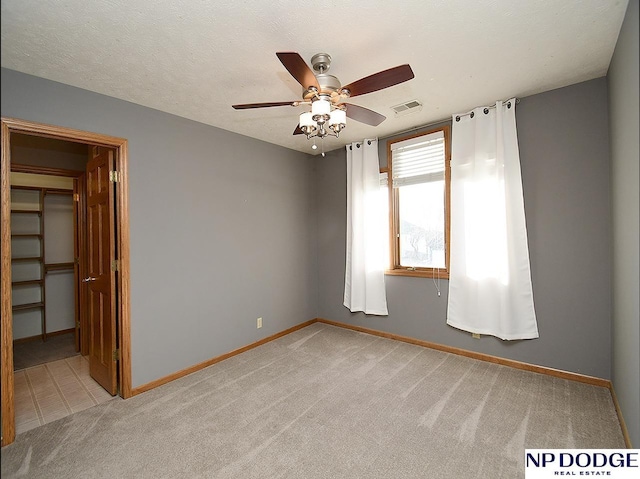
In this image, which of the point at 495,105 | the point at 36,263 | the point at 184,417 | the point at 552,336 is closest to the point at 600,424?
the point at 552,336

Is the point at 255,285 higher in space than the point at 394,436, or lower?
higher

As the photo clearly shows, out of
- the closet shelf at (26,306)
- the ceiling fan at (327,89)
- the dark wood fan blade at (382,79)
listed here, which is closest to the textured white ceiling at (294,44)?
the ceiling fan at (327,89)

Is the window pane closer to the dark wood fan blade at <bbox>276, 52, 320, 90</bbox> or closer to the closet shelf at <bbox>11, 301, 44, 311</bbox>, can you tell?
the dark wood fan blade at <bbox>276, 52, 320, 90</bbox>

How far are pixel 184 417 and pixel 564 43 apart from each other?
376 centimetres

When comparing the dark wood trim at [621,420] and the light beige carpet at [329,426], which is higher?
the dark wood trim at [621,420]

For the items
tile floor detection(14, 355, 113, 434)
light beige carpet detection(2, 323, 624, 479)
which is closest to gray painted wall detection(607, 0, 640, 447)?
light beige carpet detection(2, 323, 624, 479)

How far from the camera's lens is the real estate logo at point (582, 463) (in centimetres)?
179

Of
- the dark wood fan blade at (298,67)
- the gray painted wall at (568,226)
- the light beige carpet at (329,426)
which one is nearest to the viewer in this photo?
the dark wood fan blade at (298,67)

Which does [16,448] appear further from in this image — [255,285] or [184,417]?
[255,285]

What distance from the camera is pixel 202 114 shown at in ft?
10.2

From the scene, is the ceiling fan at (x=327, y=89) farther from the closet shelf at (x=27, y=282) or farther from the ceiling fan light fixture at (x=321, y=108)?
the closet shelf at (x=27, y=282)

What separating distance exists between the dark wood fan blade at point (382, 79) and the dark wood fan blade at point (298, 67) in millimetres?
262

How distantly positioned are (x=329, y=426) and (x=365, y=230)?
232 cm

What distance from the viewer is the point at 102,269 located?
2928 millimetres
